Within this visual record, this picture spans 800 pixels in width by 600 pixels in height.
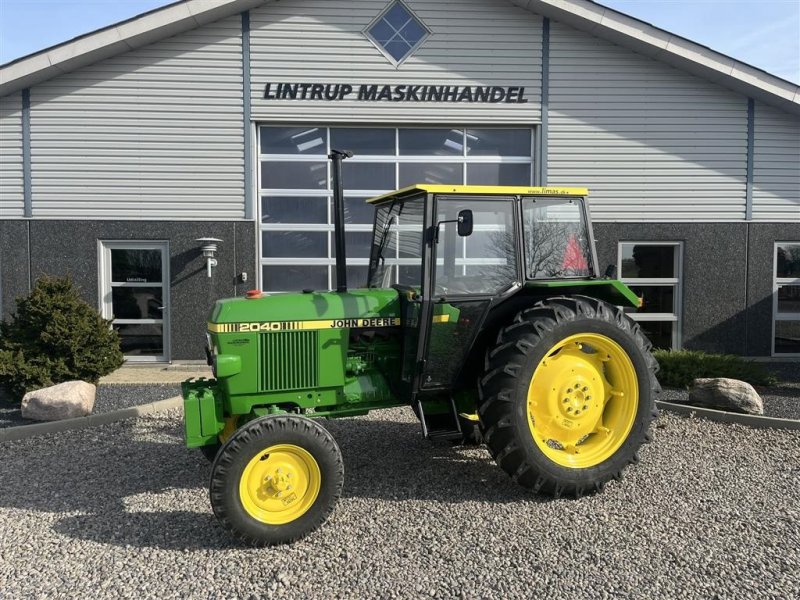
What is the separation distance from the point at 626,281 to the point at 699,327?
Answer: 4.58ft

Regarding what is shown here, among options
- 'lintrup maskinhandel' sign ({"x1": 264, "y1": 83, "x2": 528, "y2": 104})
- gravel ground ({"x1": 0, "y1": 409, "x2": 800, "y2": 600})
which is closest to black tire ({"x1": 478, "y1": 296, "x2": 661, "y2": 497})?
gravel ground ({"x1": 0, "y1": 409, "x2": 800, "y2": 600})

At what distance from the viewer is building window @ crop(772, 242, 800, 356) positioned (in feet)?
33.1

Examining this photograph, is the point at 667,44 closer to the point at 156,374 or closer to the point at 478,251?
the point at 478,251

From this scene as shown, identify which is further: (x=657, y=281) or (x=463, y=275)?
(x=657, y=281)

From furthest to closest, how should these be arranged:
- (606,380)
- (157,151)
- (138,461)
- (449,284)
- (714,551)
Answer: (157,151) → (138,461) → (606,380) → (449,284) → (714,551)

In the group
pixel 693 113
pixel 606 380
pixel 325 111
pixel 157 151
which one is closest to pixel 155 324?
pixel 157 151

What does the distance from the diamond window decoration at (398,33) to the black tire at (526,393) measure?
263 inches

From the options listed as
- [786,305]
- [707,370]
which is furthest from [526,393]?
[786,305]

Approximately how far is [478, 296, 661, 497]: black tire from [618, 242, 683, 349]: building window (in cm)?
611

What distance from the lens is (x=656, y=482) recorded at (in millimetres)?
4547

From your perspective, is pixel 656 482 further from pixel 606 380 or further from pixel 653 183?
pixel 653 183

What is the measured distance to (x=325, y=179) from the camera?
9836 mm

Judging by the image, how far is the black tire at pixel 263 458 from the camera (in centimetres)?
350

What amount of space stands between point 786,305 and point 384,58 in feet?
25.7
